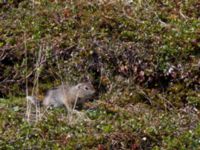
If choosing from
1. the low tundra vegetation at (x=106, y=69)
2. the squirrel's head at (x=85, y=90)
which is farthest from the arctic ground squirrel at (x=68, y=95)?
the low tundra vegetation at (x=106, y=69)

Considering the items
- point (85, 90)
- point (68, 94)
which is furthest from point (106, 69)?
point (68, 94)

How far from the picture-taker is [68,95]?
32.2 feet

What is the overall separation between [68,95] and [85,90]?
10.3 inches

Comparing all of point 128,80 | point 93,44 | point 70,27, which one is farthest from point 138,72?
point 70,27

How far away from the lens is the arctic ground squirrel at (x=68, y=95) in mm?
9719

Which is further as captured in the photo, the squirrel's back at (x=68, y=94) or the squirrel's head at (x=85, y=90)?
the squirrel's head at (x=85, y=90)

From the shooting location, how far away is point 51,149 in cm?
831

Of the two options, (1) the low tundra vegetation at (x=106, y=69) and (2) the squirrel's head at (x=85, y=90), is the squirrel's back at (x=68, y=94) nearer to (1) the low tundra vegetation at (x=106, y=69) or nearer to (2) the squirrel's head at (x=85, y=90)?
(2) the squirrel's head at (x=85, y=90)

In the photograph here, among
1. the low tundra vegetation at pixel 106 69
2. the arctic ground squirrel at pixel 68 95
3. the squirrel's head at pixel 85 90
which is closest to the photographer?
the low tundra vegetation at pixel 106 69

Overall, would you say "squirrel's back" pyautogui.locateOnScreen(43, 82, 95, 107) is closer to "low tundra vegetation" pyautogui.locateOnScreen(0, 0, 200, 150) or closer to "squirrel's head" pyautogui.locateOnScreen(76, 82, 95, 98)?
"squirrel's head" pyautogui.locateOnScreen(76, 82, 95, 98)

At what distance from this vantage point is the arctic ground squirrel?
9719 millimetres

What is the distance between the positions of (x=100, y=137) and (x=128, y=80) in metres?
1.99

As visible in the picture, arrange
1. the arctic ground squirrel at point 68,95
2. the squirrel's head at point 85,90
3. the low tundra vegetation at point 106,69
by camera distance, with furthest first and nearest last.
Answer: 1. the squirrel's head at point 85,90
2. the arctic ground squirrel at point 68,95
3. the low tundra vegetation at point 106,69

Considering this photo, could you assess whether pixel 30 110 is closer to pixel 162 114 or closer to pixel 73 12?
pixel 162 114
